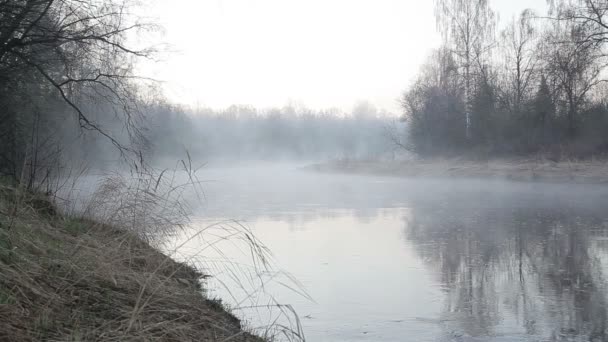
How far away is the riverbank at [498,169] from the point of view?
2258 centimetres

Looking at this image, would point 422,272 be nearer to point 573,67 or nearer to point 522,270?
point 522,270

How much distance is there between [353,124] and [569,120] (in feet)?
285

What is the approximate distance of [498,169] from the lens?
2742 centimetres

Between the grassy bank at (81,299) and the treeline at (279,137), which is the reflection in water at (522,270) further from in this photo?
the treeline at (279,137)

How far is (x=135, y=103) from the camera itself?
952 centimetres

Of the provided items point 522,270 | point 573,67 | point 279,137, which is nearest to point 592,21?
point 573,67

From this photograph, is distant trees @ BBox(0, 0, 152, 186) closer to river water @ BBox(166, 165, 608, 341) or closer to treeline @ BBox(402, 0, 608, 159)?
river water @ BBox(166, 165, 608, 341)

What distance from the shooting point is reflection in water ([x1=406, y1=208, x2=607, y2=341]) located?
5004 millimetres

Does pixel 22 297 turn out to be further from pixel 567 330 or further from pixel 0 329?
pixel 567 330

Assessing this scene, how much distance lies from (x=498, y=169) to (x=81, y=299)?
2634 cm

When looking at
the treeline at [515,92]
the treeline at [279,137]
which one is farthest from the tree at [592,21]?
the treeline at [279,137]

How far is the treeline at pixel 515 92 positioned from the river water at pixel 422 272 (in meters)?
11.7

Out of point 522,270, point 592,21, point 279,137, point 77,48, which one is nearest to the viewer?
point 522,270

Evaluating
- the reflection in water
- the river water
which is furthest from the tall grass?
the reflection in water
